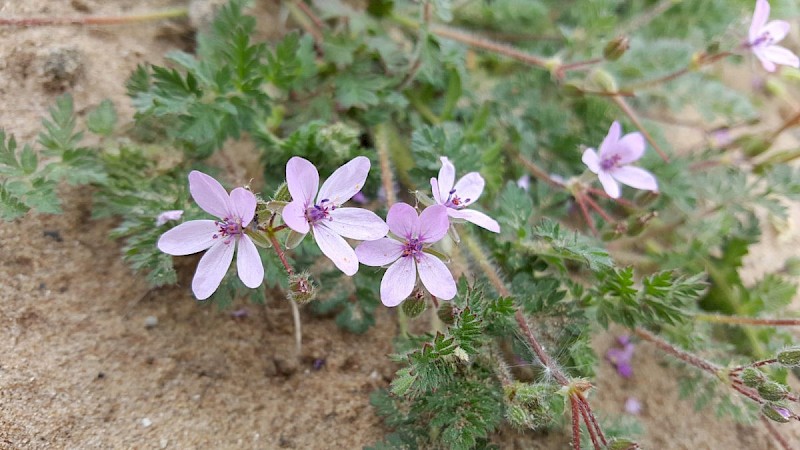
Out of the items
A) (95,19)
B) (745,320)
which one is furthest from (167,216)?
(745,320)

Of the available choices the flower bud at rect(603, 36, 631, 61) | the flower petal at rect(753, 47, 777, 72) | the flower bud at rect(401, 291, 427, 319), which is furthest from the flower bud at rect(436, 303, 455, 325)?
the flower petal at rect(753, 47, 777, 72)

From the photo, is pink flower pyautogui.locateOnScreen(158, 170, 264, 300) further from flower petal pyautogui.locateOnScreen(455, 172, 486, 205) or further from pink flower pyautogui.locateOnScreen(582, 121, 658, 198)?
pink flower pyautogui.locateOnScreen(582, 121, 658, 198)

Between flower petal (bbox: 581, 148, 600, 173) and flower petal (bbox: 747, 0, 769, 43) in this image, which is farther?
flower petal (bbox: 747, 0, 769, 43)

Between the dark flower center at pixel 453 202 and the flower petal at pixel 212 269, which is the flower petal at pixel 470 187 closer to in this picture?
the dark flower center at pixel 453 202

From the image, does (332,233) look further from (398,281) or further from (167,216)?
(167,216)

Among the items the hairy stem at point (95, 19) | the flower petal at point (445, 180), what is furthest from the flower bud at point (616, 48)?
the hairy stem at point (95, 19)
